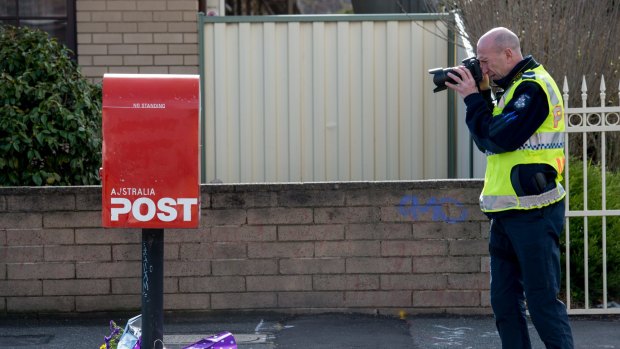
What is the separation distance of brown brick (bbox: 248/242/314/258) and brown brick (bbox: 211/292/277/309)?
25cm

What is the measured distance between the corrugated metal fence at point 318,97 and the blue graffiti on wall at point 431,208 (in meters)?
2.26

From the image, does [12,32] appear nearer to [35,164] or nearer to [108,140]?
[35,164]

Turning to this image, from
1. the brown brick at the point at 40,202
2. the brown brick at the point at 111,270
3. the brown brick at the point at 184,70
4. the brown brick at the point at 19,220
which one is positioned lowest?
the brown brick at the point at 111,270

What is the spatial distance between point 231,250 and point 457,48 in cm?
326

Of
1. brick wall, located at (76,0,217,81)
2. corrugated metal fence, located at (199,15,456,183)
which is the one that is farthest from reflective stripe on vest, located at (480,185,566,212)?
brick wall, located at (76,0,217,81)

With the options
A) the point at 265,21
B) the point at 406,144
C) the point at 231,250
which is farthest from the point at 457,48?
the point at 231,250

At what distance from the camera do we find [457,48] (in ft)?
29.3

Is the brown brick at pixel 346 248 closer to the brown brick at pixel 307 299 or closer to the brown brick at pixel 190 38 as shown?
the brown brick at pixel 307 299

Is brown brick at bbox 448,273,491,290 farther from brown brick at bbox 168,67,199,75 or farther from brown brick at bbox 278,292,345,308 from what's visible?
brown brick at bbox 168,67,199,75

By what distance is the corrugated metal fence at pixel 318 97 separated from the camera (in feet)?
29.1

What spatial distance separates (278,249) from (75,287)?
4.37 ft

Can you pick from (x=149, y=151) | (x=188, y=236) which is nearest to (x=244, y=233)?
(x=188, y=236)

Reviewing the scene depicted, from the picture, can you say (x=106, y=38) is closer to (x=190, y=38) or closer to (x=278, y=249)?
(x=190, y=38)

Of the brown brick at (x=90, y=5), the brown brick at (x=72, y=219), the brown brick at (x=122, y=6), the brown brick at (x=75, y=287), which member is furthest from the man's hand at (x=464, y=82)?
the brown brick at (x=90, y=5)
